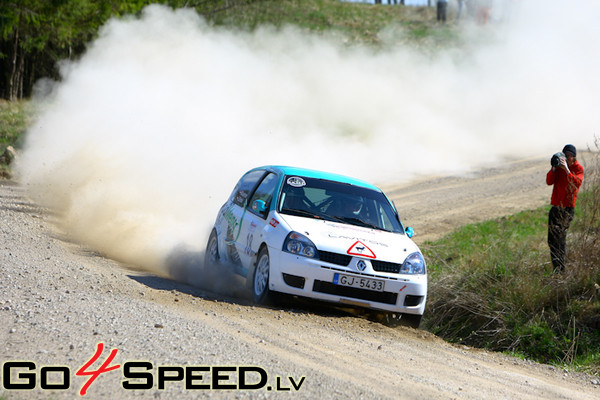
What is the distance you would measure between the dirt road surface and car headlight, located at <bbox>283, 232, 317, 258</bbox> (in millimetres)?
613

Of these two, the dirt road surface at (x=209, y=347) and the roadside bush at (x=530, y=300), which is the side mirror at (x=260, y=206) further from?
the roadside bush at (x=530, y=300)

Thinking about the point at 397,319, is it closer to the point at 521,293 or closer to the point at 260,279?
the point at 260,279

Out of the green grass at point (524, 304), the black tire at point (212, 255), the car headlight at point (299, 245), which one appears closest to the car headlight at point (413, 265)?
the car headlight at point (299, 245)

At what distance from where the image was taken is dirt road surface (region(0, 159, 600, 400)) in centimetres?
496

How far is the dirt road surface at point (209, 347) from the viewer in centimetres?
496

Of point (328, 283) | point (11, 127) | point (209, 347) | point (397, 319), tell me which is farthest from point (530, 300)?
point (11, 127)

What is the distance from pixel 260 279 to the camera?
8.24 metres

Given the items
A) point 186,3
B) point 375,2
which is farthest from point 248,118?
point 375,2

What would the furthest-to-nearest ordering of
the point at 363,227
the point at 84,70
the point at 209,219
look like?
the point at 84,70, the point at 209,219, the point at 363,227

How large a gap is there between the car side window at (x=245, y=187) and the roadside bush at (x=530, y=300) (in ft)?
8.74

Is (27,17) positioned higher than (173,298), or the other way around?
(27,17)

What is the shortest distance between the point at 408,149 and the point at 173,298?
1815 cm

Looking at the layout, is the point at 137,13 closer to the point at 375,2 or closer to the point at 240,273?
the point at 240,273

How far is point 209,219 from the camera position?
1425cm
